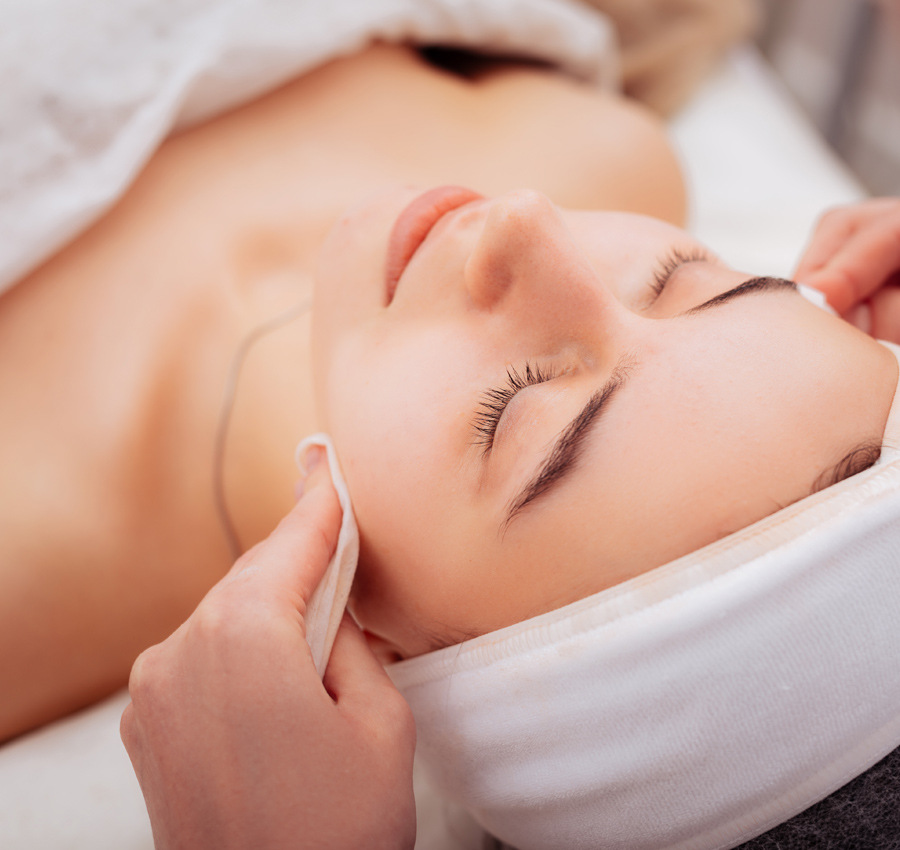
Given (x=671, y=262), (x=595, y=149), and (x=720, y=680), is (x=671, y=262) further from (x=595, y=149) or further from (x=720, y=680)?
(x=595, y=149)

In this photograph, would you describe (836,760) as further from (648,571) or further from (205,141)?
(205,141)

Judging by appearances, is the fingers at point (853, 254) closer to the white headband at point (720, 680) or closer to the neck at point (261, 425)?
the white headband at point (720, 680)

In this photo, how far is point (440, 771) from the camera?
2.54 feet

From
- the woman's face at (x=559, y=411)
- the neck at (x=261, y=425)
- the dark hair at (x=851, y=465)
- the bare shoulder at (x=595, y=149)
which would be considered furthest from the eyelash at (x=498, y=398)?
the bare shoulder at (x=595, y=149)

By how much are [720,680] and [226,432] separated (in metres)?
0.73

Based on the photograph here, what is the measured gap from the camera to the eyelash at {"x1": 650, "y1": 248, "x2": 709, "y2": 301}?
76 cm

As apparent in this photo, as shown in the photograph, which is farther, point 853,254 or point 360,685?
point 853,254

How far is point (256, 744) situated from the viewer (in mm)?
558

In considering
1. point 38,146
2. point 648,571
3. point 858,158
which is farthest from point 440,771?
point 858,158

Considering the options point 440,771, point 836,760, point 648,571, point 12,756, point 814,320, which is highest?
point 814,320

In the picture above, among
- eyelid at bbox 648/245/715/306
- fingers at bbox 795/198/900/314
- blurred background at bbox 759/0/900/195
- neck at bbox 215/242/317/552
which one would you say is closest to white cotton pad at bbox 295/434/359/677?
neck at bbox 215/242/317/552

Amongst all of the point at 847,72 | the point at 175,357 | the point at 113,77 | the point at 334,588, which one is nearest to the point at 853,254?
the point at 334,588

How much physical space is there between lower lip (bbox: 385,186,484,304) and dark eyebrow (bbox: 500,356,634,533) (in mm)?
285

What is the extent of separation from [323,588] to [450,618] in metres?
0.13
